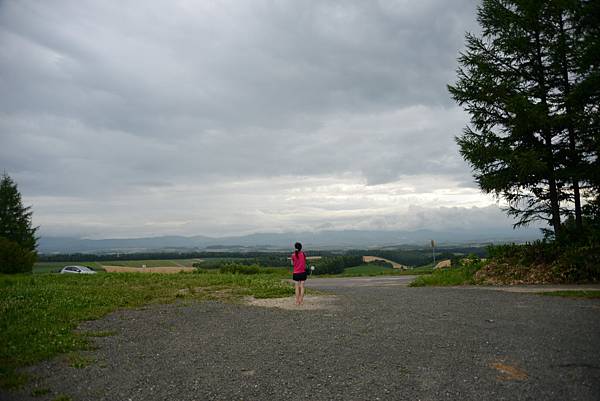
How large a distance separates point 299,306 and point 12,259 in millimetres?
36200

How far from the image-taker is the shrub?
1391 inches

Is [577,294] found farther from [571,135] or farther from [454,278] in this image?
[571,135]

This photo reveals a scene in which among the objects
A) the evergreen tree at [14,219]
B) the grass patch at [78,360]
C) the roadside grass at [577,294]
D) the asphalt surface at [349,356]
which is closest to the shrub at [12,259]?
the evergreen tree at [14,219]

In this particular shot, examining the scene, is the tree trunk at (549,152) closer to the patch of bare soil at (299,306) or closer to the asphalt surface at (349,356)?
the asphalt surface at (349,356)

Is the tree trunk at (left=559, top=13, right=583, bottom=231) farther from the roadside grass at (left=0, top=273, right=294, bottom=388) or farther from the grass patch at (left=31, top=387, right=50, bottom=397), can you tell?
the grass patch at (left=31, top=387, right=50, bottom=397)

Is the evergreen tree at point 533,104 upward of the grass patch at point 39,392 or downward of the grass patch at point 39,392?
upward

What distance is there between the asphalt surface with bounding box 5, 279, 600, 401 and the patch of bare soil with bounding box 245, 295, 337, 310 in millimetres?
1235

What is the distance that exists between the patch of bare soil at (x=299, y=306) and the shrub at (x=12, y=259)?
32603 mm

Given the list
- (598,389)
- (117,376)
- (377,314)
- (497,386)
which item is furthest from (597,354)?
(117,376)

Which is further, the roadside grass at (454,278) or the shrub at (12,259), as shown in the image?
the shrub at (12,259)

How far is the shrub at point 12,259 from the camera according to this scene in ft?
116

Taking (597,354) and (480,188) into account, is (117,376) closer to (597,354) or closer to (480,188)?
(597,354)

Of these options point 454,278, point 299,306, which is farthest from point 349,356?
point 454,278

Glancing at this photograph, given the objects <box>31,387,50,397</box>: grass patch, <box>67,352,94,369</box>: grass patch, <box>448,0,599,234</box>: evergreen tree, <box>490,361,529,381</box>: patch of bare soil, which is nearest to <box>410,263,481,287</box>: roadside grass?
<box>448,0,599,234</box>: evergreen tree
